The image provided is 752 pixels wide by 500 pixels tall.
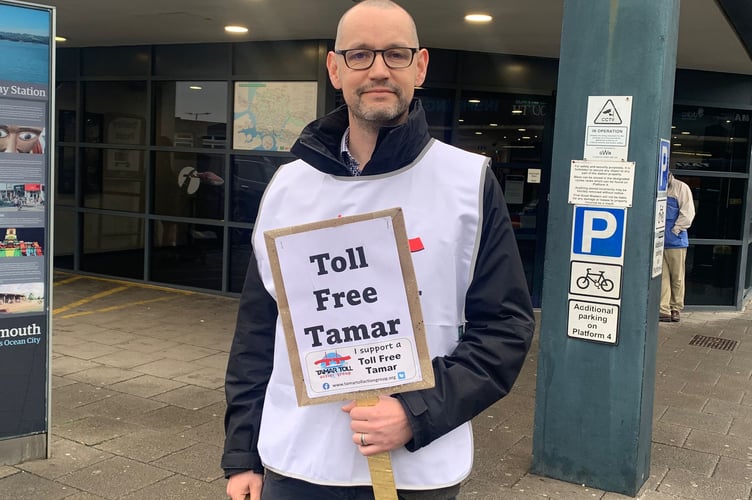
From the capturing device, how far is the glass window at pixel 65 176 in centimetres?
1047

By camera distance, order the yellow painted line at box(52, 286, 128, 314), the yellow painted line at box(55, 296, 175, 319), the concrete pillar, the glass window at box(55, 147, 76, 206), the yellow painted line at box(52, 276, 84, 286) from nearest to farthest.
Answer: the concrete pillar
the yellow painted line at box(55, 296, 175, 319)
the yellow painted line at box(52, 286, 128, 314)
the yellow painted line at box(52, 276, 84, 286)
the glass window at box(55, 147, 76, 206)

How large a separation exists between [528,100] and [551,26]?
1.91 metres

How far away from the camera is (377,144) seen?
Answer: 1.84 metres

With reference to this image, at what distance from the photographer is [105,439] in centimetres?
448

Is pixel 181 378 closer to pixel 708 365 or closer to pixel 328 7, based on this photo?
pixel 328 7

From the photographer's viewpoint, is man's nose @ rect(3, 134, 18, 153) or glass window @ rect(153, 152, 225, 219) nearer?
man's nose @ rect(3, 134, 18, 153)

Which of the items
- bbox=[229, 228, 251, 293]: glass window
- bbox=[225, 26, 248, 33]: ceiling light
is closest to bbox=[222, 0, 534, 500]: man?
bbox=[225, 26, 248, 33]: ceiling light

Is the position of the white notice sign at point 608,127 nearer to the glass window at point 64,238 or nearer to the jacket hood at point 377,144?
the jacket hood at point 377,144

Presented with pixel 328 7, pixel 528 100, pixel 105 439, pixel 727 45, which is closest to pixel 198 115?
pixel 328 7

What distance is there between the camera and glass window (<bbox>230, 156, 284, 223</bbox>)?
887 cm

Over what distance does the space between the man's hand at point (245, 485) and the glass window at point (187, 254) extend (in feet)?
24.7

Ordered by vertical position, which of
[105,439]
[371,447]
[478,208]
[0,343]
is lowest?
[105,439]

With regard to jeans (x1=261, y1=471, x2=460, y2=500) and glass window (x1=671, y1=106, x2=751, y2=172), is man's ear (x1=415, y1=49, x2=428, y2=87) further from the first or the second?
glass window (x1=671, y1=106, x2=751, y2=172)

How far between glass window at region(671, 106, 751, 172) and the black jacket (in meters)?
8.75
